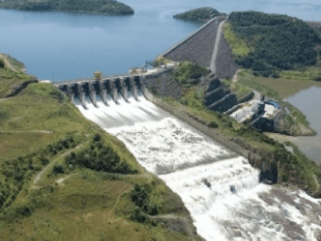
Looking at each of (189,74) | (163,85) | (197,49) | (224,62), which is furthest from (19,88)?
(224,62)

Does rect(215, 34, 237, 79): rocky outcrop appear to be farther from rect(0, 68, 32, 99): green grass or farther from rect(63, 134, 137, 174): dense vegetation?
rect(63, 134, 137, 174): dense vegetation

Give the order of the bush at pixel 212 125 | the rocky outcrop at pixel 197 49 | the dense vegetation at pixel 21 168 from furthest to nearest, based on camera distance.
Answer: the rocky outcrop at pixel 197 49 < the bush at pixel 212 125 < the dense vegetation at pixel 21 168

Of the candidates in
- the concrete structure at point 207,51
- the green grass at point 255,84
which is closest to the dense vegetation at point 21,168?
the concrete structure at point 207,51

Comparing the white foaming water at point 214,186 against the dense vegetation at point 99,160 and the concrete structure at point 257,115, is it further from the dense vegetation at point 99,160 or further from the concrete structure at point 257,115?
the concrete structure at point 257,115

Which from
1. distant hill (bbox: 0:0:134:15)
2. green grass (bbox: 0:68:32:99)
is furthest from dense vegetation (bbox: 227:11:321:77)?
green grass (bbox: 0:68:32:99)

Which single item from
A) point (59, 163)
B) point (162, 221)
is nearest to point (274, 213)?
point (162, 221)

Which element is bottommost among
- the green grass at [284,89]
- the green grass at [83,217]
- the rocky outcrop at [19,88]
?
the green grass at [284,89]
